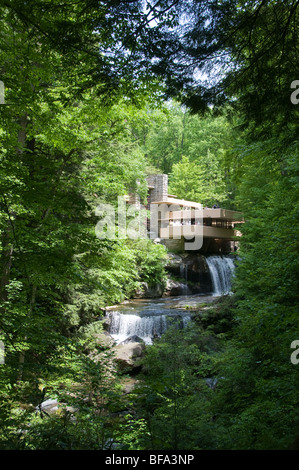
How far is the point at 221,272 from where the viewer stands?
2247 cm

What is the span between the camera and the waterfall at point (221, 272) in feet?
72.0

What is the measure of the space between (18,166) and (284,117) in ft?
11.6

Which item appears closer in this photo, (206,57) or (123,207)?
(206,57)

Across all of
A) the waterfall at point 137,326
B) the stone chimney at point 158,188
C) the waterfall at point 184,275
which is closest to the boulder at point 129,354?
the waterfall at point 137,326

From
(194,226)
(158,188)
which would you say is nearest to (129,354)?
(194,226)

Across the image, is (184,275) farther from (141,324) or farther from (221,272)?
(141,324)

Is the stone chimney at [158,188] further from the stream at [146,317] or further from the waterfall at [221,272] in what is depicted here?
the stream at [146,317]

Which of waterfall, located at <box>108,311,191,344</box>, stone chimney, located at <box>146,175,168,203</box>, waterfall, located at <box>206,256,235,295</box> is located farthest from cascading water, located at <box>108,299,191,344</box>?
stone chimney, located at <box>146,175,168,203</box>

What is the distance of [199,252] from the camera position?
82.5 feet

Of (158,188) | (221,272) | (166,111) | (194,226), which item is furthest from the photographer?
(158,188)

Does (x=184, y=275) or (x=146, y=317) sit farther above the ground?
(x=184, y=275)

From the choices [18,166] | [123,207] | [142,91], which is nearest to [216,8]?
[142,91]

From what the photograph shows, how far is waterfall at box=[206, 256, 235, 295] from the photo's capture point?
21.9m

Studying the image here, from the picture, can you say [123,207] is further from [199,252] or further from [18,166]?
[199,252]
